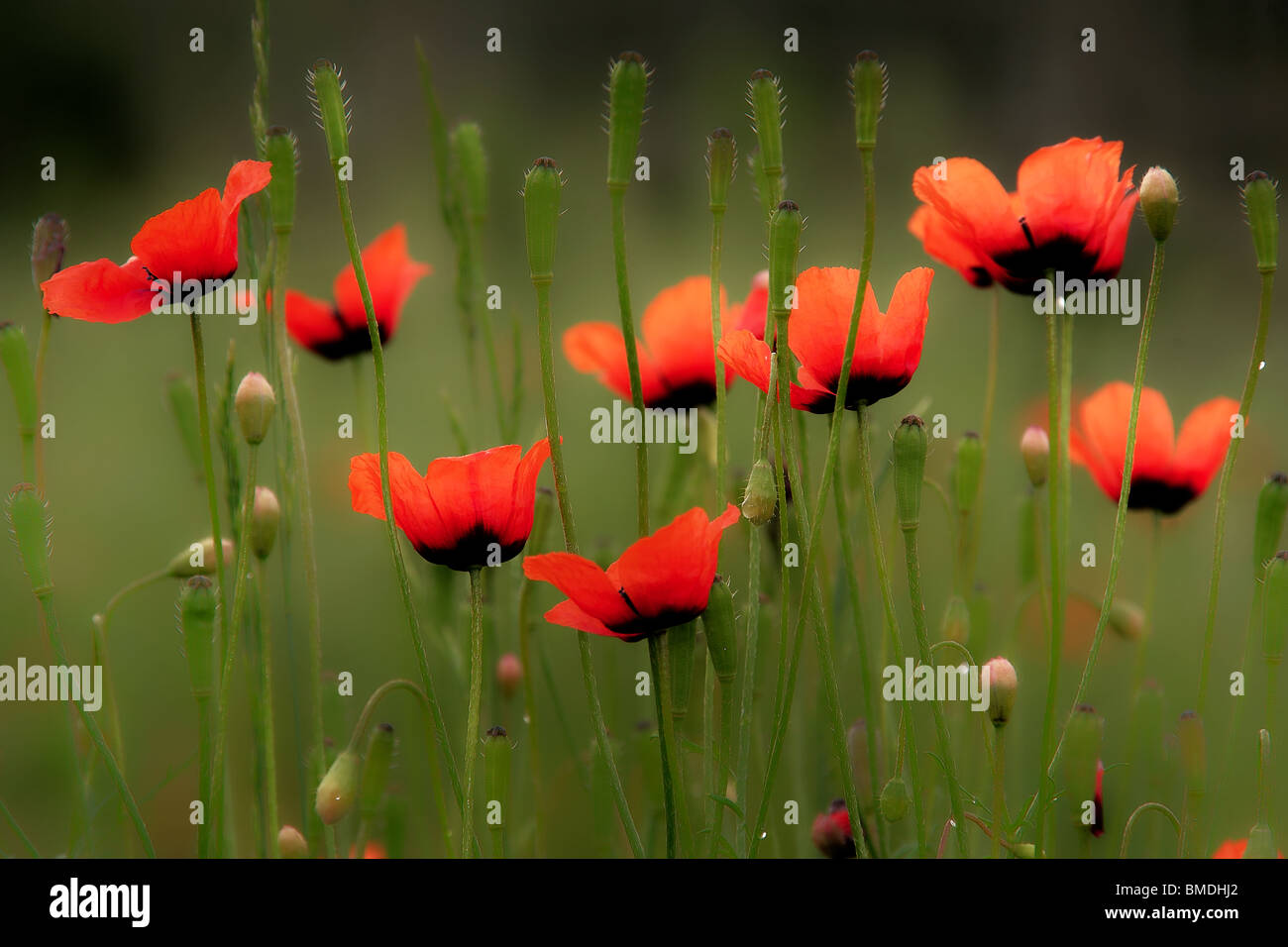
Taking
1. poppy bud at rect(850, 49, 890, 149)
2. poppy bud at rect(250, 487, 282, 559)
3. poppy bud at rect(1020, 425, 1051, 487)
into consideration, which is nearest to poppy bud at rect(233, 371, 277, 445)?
poppy bud at rect(250, 487, 282, 559)

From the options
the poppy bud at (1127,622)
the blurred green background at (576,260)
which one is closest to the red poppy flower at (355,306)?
the blurred green background at (576,260)

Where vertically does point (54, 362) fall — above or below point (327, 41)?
below

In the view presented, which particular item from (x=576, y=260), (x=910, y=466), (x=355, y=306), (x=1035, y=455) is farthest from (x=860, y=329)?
(x=576, y=260)

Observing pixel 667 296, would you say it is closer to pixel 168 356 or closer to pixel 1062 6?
pixel 1062 6

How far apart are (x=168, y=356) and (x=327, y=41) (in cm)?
43

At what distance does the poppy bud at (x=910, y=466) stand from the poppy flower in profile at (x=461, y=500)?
0.16 metres

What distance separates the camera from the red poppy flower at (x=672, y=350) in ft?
2.05

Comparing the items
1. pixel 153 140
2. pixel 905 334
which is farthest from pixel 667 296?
pixel 153 140

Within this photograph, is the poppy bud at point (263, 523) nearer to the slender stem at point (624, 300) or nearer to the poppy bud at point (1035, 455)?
the slender stem at point (624, 300)

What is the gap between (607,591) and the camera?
1.33 feet

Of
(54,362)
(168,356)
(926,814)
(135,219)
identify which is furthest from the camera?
(168,356)

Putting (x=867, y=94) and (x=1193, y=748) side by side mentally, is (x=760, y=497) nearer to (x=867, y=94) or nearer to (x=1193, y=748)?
(x=867, y=94)

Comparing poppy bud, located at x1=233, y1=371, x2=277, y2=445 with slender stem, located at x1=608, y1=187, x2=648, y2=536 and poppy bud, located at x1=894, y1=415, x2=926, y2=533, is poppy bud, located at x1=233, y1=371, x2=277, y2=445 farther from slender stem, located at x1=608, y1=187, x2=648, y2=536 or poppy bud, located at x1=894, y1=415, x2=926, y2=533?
poppy bud, located at x1=894, y1=415, x2=926, y2=533

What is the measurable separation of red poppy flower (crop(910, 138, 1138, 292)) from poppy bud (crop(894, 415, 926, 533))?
108 millimetres
